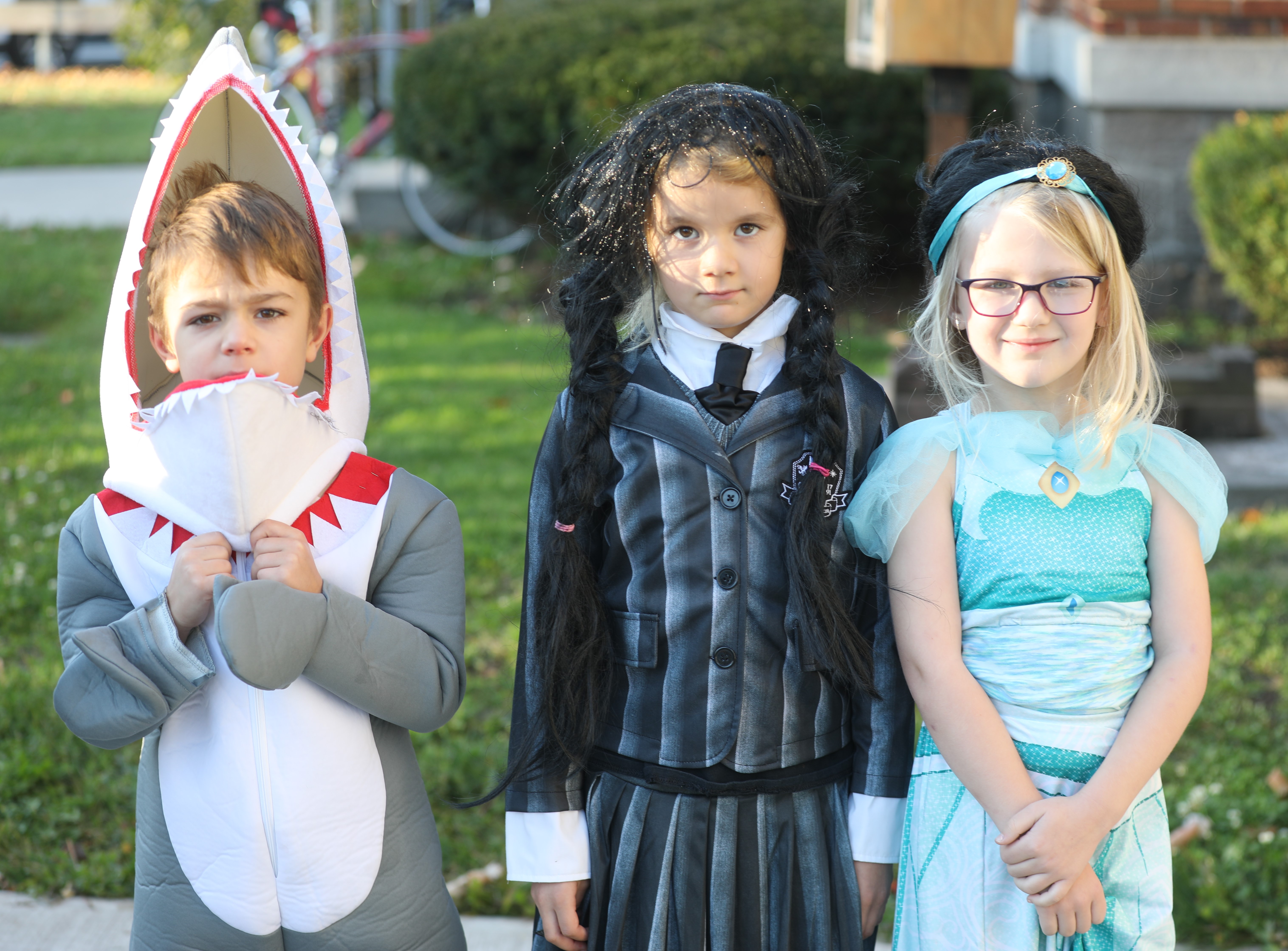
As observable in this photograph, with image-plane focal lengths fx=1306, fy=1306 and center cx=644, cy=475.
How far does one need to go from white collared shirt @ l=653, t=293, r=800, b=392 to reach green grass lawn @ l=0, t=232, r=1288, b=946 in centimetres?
26

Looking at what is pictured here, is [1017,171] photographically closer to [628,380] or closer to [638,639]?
[628,380]

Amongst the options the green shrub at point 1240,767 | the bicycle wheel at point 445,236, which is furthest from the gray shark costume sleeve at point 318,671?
the bicycle wheel at point 445,236

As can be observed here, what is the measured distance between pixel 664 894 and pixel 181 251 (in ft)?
3.79

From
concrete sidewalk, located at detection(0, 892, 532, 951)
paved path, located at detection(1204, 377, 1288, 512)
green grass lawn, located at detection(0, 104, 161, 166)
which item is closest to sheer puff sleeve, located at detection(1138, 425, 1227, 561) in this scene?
concrete sidewalk, located at detection(0, 892, 532, 951)

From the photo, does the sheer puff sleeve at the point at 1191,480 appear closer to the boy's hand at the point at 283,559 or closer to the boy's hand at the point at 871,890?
the boy's hand at the point at 871,890

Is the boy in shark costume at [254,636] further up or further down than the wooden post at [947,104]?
further down

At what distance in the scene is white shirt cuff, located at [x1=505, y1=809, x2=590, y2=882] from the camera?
1.98m

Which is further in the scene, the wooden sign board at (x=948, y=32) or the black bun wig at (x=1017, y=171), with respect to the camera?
the wooden sign board at (x=948, y=32)

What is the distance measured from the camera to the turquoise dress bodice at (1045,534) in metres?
1.85

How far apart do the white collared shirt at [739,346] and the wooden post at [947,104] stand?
3024 mm

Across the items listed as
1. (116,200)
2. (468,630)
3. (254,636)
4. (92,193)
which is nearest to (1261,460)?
(468,630)

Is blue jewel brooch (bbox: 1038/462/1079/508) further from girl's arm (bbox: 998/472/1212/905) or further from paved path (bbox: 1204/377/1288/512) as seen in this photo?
paved path (bbox: 1204/377/1288/512)

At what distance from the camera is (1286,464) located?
4.95 m

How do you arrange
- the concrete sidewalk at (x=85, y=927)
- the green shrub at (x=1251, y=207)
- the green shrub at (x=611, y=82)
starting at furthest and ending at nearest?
the green shrub at (x=611, y=82)
the green shrub at (x=1251, y=207)
the concrete sidewalk at (x=85, y=927)
